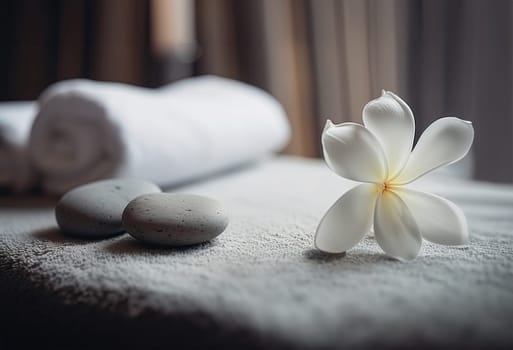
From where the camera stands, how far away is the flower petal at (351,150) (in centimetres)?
53

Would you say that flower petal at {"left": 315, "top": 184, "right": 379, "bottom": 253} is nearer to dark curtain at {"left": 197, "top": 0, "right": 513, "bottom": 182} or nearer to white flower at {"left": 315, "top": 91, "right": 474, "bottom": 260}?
white flower at {"left": 315, "top": 91, "right": 474, "bottom": 260}

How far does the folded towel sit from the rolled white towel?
0.10 ft

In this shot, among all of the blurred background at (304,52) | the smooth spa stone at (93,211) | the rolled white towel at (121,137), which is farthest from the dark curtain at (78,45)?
the smooth spa stone at (93,211)

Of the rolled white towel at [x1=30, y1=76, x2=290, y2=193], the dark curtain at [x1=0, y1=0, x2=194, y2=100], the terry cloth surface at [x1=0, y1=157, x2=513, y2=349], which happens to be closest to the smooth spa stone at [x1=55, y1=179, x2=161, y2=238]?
the terry cloth surface at [x1=0, y1=157, x2=513, y2=349]

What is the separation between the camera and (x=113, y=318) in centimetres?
47

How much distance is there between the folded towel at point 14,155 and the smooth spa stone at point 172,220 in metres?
0.43

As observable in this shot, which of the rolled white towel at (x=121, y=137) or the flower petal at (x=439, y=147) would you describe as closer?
the flower petal at (x=439, y=147)

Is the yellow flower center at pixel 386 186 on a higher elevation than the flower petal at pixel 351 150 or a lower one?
lower

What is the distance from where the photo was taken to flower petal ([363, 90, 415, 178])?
55 centimetres

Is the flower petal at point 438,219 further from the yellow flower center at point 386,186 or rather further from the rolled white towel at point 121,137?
the rolled white towel at point 121,137

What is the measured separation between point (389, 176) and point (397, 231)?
6 cm

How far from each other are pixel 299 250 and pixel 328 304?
0.51 ft

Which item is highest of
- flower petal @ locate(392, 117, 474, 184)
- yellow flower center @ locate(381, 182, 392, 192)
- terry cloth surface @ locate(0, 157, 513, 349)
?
flower petal @ locate(392, 117, 474, 184)

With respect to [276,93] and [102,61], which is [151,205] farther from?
[102,61]
